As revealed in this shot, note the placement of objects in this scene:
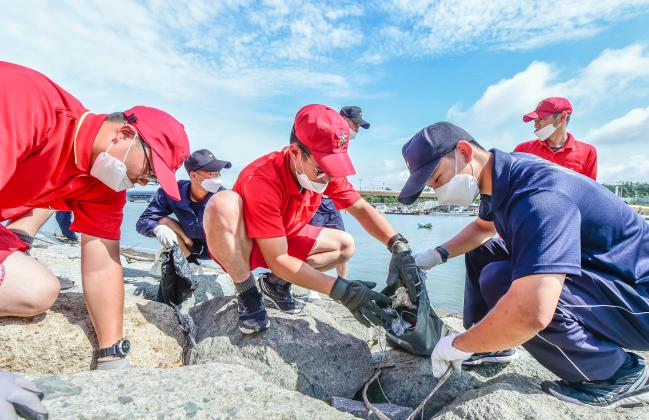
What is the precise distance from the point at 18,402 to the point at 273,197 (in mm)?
1398

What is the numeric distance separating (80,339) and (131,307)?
33 centimetres

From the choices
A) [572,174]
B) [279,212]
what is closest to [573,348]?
[572,174]

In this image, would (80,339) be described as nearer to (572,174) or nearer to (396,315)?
(396,315)

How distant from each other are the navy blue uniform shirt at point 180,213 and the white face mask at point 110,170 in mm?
1574

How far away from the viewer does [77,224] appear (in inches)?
74.5

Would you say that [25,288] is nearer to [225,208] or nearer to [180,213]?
[225,208]

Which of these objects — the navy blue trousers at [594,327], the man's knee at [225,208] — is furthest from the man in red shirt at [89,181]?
the navy blue trousers at [594,327]

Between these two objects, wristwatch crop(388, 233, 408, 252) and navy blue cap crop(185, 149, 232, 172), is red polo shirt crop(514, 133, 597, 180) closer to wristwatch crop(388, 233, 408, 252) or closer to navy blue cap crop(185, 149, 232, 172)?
wristwatch crop(388, 233, 408, 252)

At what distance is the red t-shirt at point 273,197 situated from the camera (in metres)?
2.14

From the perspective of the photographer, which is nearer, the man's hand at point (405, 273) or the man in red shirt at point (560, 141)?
the man's hand at point (405, 273)

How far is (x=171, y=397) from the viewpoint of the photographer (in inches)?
45.4

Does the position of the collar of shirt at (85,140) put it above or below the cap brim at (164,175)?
above

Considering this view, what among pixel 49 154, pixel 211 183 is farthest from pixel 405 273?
pixel 211 183

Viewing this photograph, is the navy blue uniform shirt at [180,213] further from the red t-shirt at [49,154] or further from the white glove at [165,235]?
the red t-shirt at [49,154]
